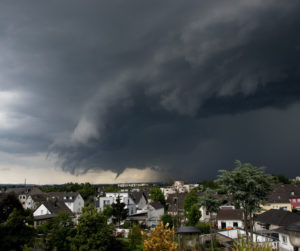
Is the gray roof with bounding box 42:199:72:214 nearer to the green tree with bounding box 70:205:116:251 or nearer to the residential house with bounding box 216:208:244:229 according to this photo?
the green tree with bounding box 70:205:116:251

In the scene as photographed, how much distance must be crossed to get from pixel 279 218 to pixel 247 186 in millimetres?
23553

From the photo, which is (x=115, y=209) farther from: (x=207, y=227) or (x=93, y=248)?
(x=93, y=248)

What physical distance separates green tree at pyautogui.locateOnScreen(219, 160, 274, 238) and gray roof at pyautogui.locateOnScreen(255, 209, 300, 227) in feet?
61.1

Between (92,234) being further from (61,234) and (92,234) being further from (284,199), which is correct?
(284,199)

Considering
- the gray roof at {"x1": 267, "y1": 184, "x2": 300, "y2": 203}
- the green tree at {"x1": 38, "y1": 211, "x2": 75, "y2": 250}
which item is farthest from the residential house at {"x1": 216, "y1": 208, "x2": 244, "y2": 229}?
the green tree at {"x1": 38, "y1": 211, "x2": 75, "y2": 250}

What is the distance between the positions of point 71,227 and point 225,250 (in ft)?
80.0

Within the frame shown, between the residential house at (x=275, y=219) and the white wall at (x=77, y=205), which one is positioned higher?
the residential house at (x=275, y=219)

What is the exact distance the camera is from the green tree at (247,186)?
105ft

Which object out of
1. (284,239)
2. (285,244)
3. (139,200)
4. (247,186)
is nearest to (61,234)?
(247,186)

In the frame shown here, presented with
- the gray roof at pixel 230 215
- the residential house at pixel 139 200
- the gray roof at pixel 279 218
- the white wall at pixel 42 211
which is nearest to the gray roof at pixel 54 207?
the white wall at pixel 42 211

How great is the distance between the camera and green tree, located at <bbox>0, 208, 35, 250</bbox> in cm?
3150

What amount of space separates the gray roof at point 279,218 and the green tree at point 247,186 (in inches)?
734

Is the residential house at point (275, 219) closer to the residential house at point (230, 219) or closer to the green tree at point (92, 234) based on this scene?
the residential house at point (230, 219)

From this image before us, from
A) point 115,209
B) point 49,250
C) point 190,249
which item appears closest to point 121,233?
point 115,209
